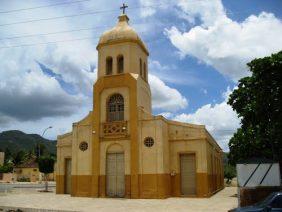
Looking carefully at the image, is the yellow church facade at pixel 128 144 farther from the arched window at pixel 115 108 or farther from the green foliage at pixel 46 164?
the green foliage at pixel 46 164

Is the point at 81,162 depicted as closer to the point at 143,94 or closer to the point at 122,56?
the point at 143,94

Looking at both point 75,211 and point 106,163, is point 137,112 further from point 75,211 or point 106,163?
point 75,211

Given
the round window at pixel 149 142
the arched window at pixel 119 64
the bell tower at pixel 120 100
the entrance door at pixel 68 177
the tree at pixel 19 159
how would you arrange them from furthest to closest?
the tree at pixel 19 159, the entrance door at pixel 68 177, the arched window at pixel 119 64, the bell tower at pixel 120 100, the round window at pixel 149 142

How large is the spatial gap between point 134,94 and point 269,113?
40.1 ft

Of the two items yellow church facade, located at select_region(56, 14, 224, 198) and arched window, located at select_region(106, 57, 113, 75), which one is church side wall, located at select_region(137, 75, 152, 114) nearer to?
yellow church facade, located at select_region(56, 14, 224, 198)

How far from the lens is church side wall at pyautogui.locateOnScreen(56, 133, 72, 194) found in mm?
31891

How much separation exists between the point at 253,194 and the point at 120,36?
18151 millimetres

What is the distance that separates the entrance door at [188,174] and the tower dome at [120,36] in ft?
34.3

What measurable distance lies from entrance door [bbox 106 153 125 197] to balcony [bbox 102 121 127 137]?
157 centimetres

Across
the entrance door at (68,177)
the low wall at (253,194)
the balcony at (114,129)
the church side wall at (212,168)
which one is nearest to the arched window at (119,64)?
the balcony at (114,129)

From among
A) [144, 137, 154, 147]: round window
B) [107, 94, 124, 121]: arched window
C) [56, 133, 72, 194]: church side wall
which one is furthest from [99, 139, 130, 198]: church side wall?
[56, 133, 72, 194]: church side wall

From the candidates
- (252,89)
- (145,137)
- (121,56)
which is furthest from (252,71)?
(121,56)

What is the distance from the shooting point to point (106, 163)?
29062 mm

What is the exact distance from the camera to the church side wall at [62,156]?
105 feet
